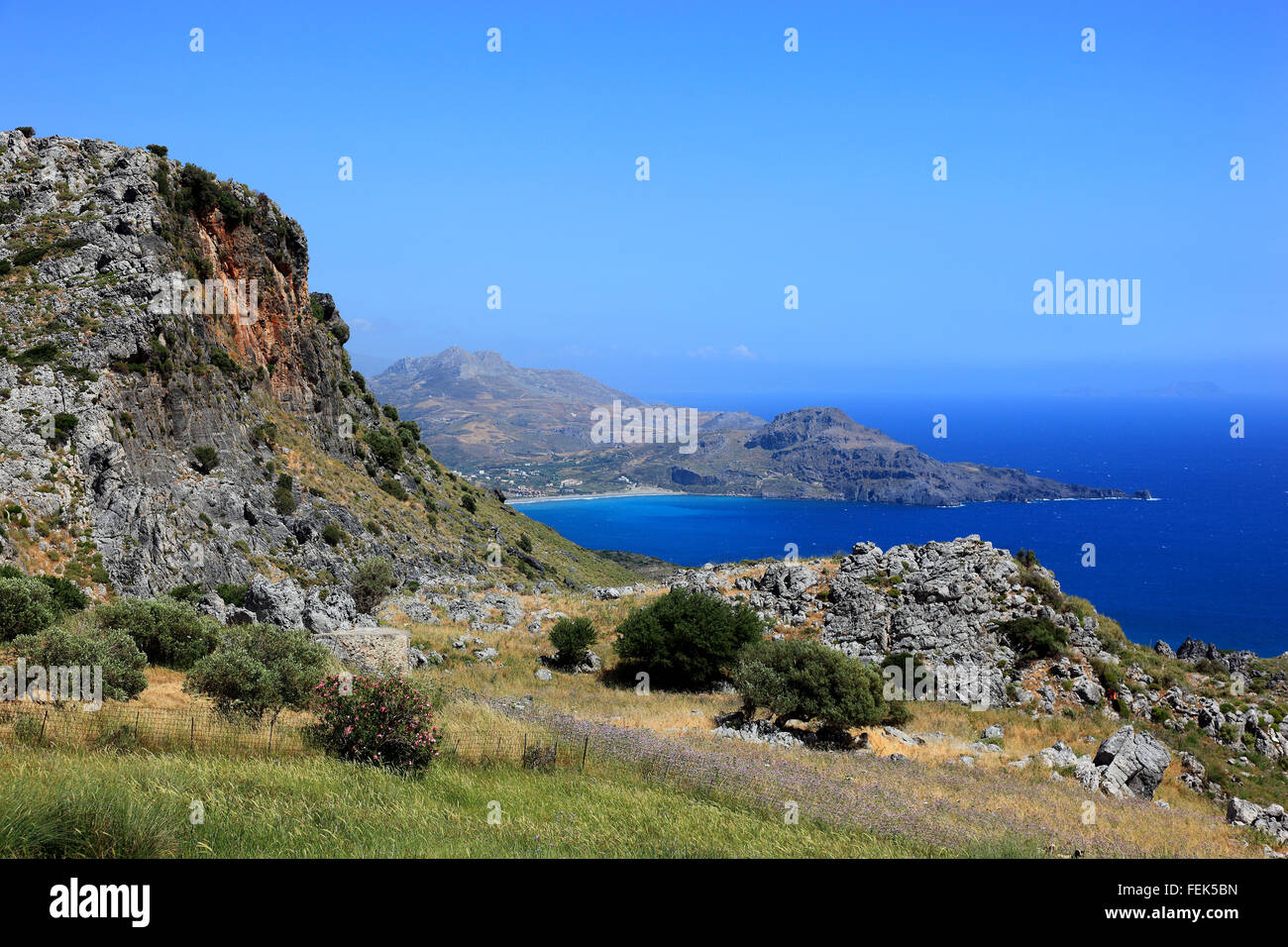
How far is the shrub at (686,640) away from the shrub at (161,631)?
42.9ft

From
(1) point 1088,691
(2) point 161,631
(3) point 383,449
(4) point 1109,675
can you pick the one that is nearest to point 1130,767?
(1) point 1088,691

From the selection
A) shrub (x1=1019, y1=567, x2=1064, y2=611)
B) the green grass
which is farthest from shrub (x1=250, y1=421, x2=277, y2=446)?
shrub (x1=1019, y1=567, x2=1064, y2=611)

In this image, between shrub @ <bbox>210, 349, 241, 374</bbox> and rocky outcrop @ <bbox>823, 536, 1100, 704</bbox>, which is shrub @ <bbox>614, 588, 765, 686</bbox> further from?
shrub @ <bbox>210, 349, 241, 374</bbox>

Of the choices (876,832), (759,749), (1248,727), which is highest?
(876,832)

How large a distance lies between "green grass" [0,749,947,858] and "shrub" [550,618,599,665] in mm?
16073

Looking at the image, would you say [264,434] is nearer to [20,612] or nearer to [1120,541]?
[20,612]

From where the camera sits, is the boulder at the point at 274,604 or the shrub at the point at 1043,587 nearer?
the boulder at the point at 274,604

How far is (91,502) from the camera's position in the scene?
95.3 feet

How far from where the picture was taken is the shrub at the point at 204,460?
1439 inches

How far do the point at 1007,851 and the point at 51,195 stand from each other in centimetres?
4855

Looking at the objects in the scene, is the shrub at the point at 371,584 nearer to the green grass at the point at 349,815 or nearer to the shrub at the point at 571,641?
the shrub at the point at 571,641

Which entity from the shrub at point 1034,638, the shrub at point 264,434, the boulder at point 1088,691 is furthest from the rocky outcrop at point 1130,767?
the shrub at point 264,434
